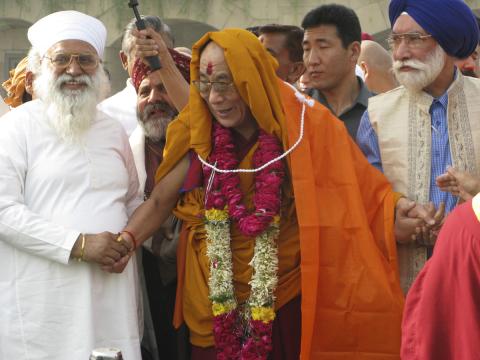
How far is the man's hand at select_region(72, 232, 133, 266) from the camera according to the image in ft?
14.9

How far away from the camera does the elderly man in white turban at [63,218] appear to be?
454 centimetres

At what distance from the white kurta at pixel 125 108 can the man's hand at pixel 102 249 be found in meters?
1.50

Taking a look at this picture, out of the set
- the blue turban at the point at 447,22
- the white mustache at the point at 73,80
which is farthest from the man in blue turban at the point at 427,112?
the white mustache at the point at 73,80

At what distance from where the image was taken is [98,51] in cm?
505

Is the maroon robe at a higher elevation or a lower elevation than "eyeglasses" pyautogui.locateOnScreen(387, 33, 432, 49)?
lower

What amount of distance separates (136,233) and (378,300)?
1.15 meters

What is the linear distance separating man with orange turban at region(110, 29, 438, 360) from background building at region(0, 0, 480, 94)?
856 cm

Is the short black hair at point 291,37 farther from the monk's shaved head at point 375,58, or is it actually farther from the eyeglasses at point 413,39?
the eyeglasses at point 413,39

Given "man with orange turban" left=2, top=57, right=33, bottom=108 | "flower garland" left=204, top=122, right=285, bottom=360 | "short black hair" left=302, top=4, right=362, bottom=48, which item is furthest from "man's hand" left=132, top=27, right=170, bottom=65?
"man with orange turban" left=2, top=57, right=33, bottom=108

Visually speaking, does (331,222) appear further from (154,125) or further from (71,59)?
(71,59)

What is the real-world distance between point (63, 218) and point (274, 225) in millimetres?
960

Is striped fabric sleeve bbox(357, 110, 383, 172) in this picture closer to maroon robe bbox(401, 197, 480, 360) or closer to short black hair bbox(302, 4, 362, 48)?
short black hair bbox(302, 4, 362, 48)

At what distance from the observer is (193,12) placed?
546 inches

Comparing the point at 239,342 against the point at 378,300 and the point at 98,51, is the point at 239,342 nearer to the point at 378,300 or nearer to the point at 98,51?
the point at 378,300
